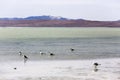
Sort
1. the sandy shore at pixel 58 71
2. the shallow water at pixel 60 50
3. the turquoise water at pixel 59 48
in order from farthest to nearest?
the turquoise water at pixel 59 48 → the shallow water at pixel 60 50 → the sandy shore at pixel 58 71

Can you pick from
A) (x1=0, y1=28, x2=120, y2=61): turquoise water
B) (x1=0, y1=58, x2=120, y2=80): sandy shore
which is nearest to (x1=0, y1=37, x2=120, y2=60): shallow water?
(x1=0, y1=28, x2=120, y2=61): turquoise water

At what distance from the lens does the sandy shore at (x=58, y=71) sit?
1091 inches

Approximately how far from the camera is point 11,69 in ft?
104

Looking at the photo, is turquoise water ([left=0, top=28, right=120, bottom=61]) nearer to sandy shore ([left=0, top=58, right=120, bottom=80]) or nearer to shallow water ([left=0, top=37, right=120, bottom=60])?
shallow water ([left=0, top=37, right=120, bottom=60])

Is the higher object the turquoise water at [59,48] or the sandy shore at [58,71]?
the turquoise water at [59,48]

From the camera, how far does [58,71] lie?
30469mm

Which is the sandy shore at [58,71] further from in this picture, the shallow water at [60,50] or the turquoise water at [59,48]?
the shallow water at [60,50]

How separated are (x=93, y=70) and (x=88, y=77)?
4.13m

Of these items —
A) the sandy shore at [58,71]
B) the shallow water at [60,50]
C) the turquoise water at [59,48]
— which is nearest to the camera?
the sandy shore at [58,71]

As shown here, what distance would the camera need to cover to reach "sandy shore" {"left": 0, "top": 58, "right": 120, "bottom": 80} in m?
27.7

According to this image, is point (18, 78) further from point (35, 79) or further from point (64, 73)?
point (64, 73)

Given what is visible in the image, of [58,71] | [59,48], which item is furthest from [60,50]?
[58,71]

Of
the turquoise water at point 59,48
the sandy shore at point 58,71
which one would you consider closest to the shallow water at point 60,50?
the turquoise water at point 59,48

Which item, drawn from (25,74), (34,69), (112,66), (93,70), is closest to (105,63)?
(112,66)
